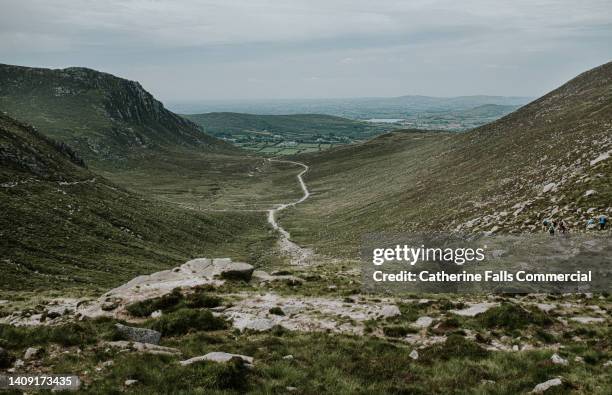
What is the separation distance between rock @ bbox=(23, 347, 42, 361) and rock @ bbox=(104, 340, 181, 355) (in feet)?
7.63

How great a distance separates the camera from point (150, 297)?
25.8 m

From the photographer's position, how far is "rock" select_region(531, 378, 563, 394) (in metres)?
13.3

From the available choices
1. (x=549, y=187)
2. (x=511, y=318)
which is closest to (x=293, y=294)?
(x=511, y=318)

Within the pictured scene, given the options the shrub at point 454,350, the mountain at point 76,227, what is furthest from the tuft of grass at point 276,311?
the mountain at point 76,227

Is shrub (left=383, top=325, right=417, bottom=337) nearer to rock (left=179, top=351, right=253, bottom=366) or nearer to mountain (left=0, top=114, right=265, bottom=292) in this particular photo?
rock (left=179, top=351, right=253, bottom=366)

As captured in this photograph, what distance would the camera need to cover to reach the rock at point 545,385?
525 inches

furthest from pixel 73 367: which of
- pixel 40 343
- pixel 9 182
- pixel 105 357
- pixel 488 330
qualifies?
pixel 9 182

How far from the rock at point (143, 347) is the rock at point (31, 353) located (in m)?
2.33

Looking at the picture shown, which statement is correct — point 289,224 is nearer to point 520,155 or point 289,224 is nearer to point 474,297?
point 520,155

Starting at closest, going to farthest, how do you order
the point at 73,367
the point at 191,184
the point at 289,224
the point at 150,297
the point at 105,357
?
1. the point at 73,367
2. the point at 105,357
3. the point at 150,297
4. the point at 289,224
5. the point at 191,184

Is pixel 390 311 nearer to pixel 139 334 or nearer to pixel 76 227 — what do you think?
pixel 139 334

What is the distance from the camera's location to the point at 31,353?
630 inches

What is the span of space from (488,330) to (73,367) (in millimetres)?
17111

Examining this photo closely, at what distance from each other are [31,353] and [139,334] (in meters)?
3.98
